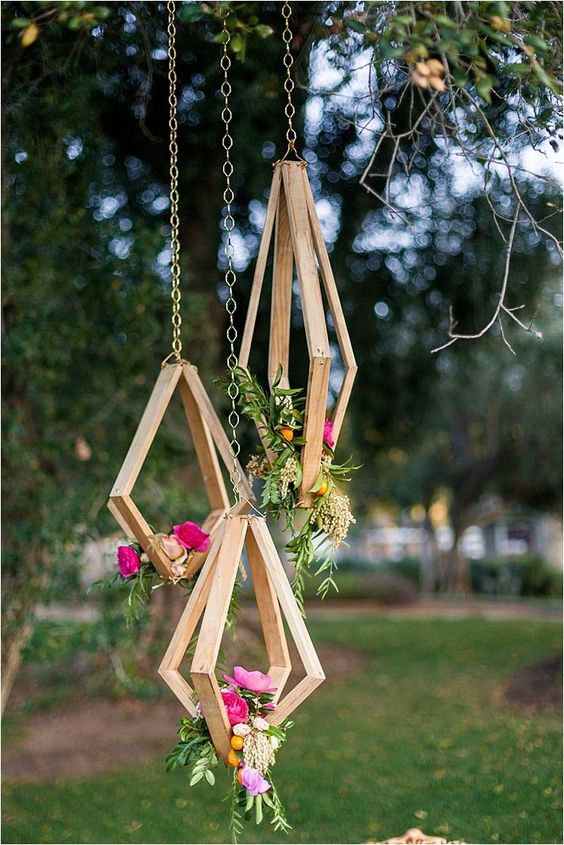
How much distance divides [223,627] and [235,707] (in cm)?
21

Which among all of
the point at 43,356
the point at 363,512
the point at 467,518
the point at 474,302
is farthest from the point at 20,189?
the point at 363,512

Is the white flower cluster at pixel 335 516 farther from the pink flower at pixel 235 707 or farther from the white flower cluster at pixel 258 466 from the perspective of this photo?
the pink flower at pixel 235 707

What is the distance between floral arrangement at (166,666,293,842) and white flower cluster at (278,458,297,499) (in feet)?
1.57

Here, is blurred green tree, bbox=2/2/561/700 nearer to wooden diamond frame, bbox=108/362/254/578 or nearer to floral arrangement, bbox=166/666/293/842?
wooden diamond frame, bbox=108/362/254/578

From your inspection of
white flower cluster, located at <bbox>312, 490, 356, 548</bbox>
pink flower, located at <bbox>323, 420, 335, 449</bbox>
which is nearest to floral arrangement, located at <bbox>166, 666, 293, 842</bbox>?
white flower cluster, located at <bbox>312, 490, 356, 548</bbox>

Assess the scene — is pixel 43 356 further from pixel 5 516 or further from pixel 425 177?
pixel 425 177

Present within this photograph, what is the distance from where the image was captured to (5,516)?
508 centimetres

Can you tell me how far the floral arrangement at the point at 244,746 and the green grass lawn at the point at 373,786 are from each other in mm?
2154

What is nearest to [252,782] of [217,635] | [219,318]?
[217,635]

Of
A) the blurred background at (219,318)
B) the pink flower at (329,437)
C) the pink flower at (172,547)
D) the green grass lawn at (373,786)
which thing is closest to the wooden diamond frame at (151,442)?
the pink flower at (172,547)

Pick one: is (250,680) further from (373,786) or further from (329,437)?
(373,786)

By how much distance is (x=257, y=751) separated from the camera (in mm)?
2104

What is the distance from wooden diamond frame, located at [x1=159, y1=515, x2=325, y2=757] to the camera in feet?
6.75

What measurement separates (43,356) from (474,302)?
3836mm
